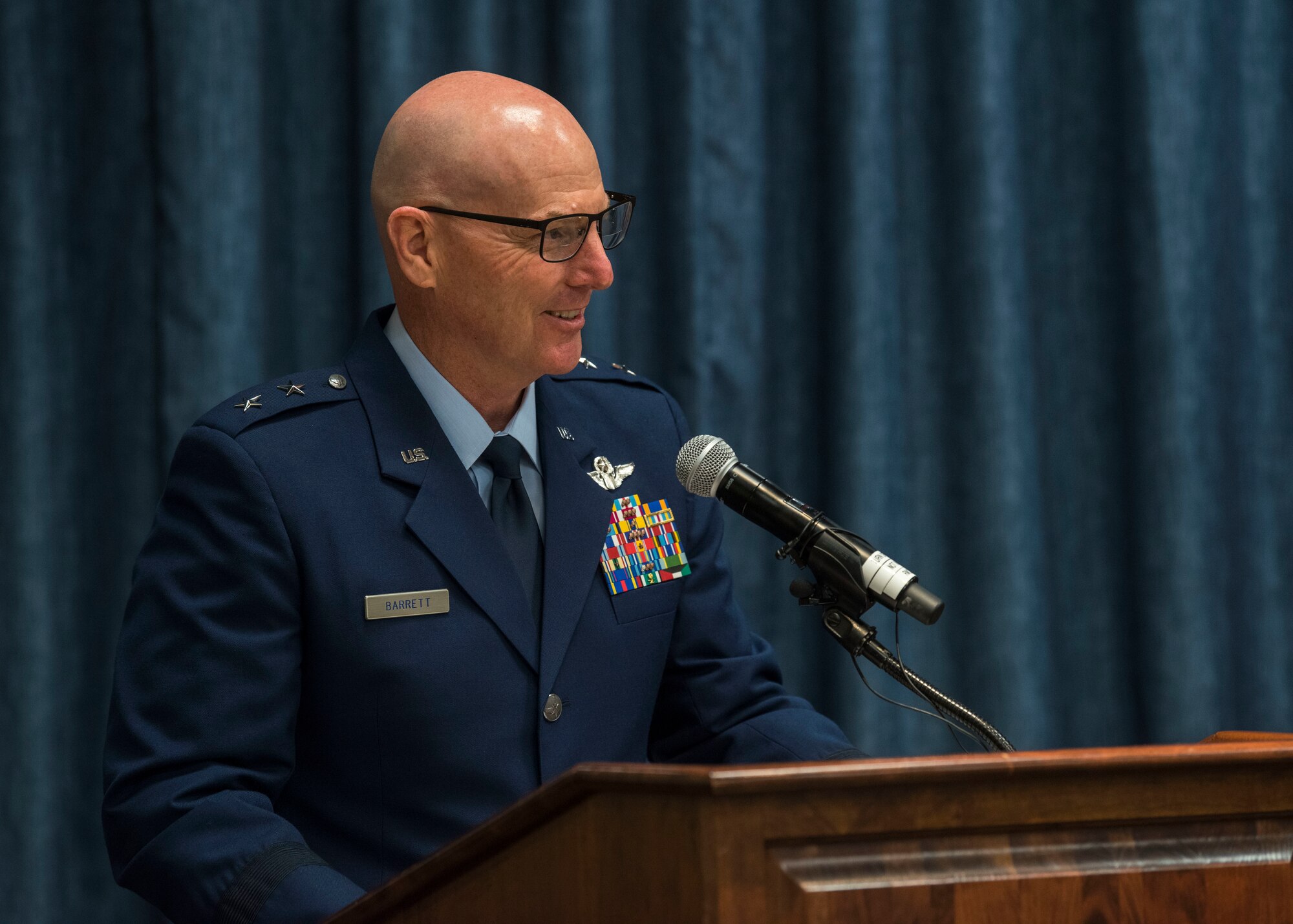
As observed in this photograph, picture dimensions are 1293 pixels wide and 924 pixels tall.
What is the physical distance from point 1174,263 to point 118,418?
1.73m

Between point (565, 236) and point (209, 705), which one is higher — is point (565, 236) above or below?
above

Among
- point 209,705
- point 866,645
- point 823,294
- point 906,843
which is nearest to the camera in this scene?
point 906,843

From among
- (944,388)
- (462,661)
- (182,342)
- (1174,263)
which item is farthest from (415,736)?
(1174,263)

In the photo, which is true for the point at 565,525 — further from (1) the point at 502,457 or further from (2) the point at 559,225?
(2) the point at 559,225

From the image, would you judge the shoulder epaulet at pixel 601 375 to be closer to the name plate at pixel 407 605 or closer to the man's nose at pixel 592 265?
the man's nose at pixel 592 265

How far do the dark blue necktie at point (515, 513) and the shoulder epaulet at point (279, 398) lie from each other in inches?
6.8

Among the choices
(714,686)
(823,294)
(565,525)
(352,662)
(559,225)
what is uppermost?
(559,225)

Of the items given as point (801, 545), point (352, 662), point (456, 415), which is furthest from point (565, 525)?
point (801, 545)

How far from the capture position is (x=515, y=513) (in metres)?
1.40

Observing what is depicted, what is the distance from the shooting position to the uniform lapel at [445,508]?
4.31 ft

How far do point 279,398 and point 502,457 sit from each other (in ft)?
0.81

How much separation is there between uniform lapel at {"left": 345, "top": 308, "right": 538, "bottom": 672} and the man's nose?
0.72 ft

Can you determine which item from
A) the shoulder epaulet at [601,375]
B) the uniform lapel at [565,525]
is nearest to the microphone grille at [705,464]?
the uniform lapel at [565,525]

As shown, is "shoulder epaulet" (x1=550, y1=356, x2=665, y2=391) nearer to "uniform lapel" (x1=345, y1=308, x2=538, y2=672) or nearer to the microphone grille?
"uniform lapel" (x1=345, y1=308, x2=538, y2=672)
